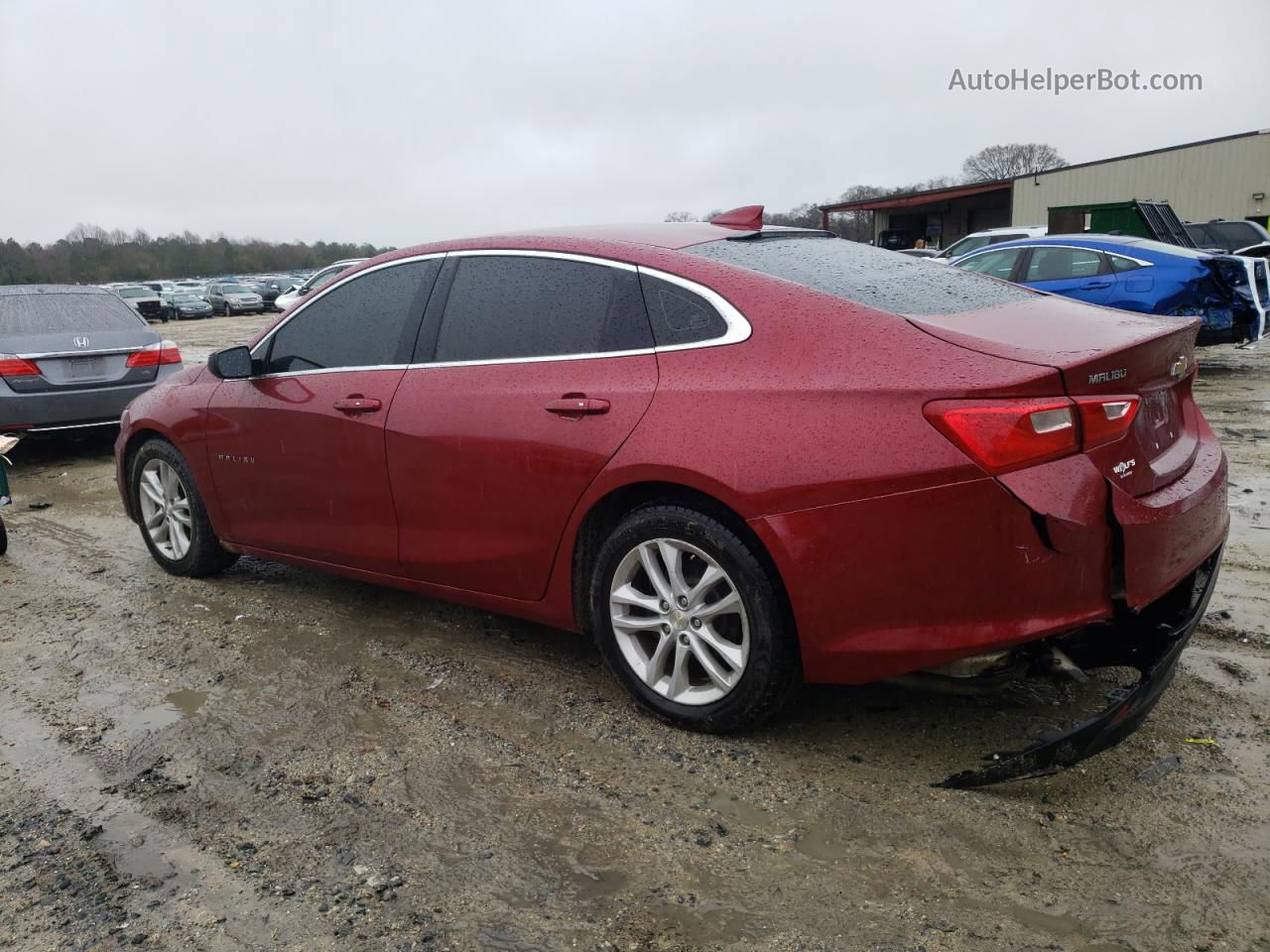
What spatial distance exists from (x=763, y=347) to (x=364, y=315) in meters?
1.92

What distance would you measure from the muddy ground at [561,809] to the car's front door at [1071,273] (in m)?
7.02

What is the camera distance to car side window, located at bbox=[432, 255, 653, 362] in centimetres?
346

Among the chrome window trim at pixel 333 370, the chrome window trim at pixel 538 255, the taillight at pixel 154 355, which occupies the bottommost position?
the taillight at pixel 154 355

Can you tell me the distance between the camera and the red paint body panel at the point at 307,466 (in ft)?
13.4

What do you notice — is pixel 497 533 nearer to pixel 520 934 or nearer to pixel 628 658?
pixel 628 658

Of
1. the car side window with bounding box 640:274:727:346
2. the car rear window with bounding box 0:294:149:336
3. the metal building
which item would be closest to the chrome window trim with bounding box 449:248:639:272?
the car side window with bounding box 640:274:727:346

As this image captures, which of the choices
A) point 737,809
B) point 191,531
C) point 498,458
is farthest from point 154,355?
point 737,809

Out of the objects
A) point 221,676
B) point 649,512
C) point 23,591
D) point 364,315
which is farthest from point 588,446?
point 23,591

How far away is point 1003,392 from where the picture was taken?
2.70 meters

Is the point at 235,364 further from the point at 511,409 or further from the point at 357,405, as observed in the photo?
the point at 511,409

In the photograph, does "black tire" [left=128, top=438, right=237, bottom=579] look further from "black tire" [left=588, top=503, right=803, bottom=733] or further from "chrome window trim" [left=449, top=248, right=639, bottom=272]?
"black tire" [left=588, top=503, right=803, bottom=733]

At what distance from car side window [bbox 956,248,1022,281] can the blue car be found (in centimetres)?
54

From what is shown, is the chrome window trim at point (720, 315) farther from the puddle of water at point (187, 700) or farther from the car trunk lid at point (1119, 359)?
the puddle of water at point (187, 700)

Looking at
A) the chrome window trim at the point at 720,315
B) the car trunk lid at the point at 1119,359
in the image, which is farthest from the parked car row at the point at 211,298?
the car trunk lid at the point at 1119,359
